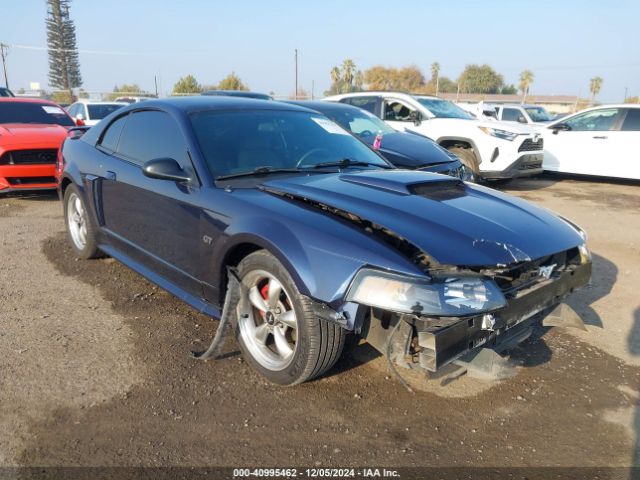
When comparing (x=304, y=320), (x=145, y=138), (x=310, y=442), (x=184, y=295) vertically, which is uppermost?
(x=145, y=138)

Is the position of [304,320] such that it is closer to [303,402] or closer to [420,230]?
[303,402]

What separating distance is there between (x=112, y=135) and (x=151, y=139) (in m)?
0.78

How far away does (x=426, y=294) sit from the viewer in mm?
2244

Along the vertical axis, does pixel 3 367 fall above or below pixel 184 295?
below

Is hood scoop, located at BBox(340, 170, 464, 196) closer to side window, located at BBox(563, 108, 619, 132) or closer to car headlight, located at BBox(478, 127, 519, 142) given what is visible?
car headlight, located at BBox(478, 127, 519, 142)

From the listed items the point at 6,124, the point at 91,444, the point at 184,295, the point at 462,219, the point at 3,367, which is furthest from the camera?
the point at 6,124

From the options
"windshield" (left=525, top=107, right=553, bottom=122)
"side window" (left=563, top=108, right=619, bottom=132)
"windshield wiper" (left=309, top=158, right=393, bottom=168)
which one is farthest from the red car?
"windshield" (left=525, top=107, right=553, bottom=122)

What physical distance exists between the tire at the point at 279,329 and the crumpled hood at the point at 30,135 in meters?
5.97

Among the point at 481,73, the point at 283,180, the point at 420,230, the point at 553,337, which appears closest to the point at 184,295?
the point at 283,180

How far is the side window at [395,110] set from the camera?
9922mm

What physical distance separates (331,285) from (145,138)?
88.1 inches

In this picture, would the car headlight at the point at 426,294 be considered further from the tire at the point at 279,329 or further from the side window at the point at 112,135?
the side window at the point at 112,135

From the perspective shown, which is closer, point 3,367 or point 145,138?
point 3,367

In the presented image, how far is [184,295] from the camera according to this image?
11.2 ft
